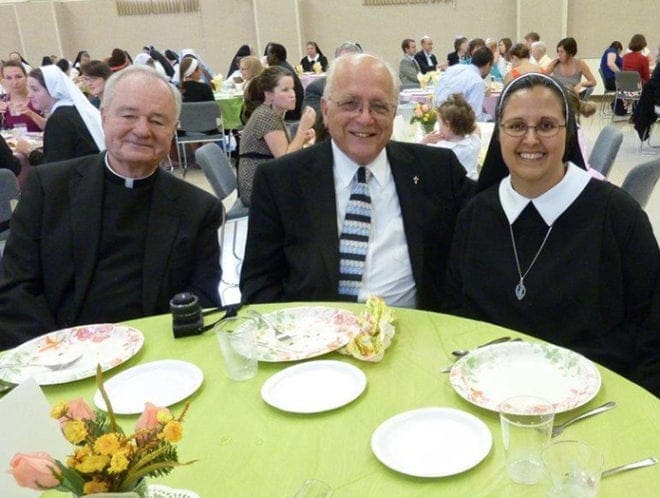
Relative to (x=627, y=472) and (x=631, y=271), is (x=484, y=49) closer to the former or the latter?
(x=631, y=271)

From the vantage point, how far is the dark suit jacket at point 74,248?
2.12 meters

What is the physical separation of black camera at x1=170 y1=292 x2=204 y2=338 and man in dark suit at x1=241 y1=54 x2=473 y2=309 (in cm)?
52

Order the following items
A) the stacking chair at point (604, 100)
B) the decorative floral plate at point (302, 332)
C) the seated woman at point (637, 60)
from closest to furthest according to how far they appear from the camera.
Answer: the decorative floral plate at point (302, 332) < the seated woman at point (637, 60) < the stacking chair at point (604, 100)

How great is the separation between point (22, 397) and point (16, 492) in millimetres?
158

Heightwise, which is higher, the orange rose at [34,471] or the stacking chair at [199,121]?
the orange rose at [34,471]

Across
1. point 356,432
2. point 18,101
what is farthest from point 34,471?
point 18,101

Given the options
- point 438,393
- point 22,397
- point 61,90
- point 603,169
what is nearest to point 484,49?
point 603,169

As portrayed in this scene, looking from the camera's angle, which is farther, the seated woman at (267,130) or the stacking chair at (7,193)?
the seated woman at (267,130)

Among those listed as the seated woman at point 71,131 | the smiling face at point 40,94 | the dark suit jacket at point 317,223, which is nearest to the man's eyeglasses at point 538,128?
the dark suit jacket at point 317,223

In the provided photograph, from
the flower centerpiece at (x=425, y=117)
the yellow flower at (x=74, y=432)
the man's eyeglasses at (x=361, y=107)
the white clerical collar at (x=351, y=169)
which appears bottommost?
the flower centerpiece at (x=425, y=117)

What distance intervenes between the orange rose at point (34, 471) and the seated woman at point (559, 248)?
54.4 inches

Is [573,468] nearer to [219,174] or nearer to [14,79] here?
[219,174]

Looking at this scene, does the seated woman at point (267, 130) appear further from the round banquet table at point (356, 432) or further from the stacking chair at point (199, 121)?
the round banquet table at point (356, 432)

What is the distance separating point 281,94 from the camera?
456 cm
